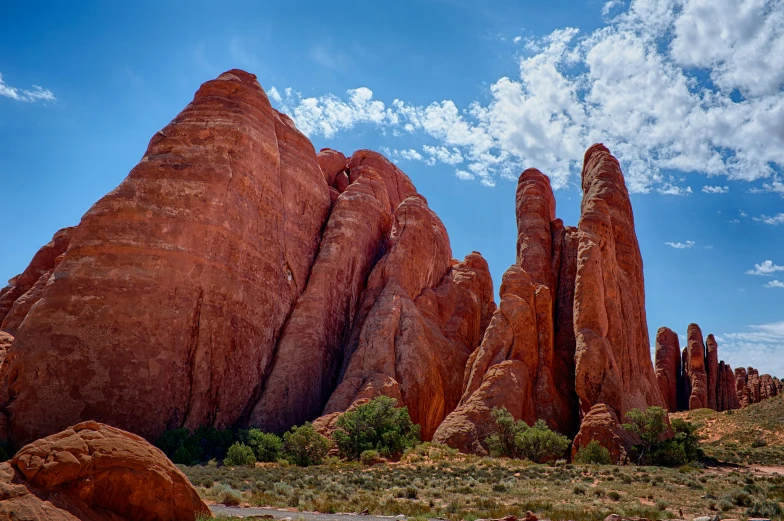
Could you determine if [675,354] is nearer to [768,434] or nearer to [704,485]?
[768,434]

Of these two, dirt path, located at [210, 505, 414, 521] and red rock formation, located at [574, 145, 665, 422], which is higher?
red rock formation, located at [574, 145, 665, 422]

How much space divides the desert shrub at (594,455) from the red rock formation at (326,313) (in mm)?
18557

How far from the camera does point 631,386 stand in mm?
38406

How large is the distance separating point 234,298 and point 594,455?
2345cm

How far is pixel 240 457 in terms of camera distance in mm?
30438

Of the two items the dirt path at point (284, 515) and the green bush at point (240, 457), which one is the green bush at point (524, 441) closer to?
the green bush at point (240, 457)

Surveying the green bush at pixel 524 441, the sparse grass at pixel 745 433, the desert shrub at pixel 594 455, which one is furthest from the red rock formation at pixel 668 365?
the desert shrub at pixel 594 455

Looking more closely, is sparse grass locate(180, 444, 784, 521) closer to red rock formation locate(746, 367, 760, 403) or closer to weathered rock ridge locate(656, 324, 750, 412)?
weathered rock ridge locate(656, 324, 750, 412)

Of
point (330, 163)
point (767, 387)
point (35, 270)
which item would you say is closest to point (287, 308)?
point (330, 163)

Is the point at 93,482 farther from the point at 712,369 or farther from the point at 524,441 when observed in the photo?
the point at 712,369

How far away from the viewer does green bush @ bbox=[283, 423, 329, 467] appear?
3222cm

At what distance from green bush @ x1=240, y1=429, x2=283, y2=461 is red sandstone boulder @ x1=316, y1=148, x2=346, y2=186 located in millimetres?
31770

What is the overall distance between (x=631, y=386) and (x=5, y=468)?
3630 cm

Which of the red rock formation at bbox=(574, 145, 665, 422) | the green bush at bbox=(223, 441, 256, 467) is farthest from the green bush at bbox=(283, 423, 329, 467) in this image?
the red rock formation at bbox=(574, 145, 665, 422)
